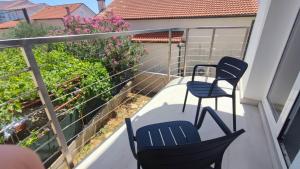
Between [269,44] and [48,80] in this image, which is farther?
[48,80]

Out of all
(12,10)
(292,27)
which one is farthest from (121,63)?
(12,10)

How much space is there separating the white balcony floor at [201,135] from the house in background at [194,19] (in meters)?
3.82

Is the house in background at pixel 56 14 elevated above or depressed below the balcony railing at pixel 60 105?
above

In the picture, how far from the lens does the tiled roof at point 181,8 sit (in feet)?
24.8

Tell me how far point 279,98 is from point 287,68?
1.03 feet

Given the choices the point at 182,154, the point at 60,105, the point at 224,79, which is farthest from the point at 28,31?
the point at 182,154

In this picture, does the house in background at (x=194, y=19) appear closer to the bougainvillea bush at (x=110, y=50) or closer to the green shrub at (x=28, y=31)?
the bougainvillea bush at (x=110, y=50)

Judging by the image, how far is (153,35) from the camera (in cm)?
820

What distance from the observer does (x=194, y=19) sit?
834 centimetres

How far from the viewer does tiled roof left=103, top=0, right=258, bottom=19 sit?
7559mm

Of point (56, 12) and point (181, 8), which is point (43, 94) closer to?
point (181, 8)

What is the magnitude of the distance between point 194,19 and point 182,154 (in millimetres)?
8636

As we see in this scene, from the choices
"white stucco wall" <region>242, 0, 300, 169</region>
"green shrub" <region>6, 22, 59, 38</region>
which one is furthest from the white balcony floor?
"green shrub" <region>6, 22, 59, 38</region>

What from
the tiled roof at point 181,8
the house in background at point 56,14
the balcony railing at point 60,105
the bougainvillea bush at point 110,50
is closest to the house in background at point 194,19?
the tiled roof at point 181,8
